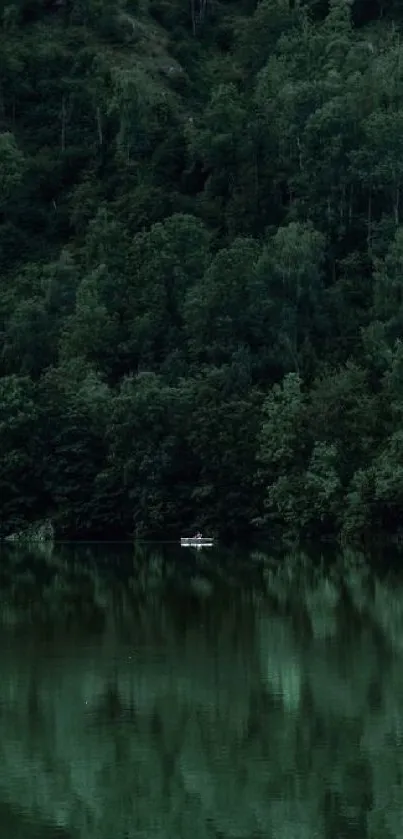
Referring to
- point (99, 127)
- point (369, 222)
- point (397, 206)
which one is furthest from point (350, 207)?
point (99, 127)

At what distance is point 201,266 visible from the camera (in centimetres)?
10169

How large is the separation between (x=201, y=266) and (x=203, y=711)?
68.9 metres

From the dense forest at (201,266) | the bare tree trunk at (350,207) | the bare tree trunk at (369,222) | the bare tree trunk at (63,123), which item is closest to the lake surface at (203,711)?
the dense forest at (201,266)

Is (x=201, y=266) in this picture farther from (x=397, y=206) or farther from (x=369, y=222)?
(x=397, y=206)

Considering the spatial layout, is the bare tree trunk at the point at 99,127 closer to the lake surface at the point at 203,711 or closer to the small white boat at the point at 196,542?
the small white boat at the point at 196,542

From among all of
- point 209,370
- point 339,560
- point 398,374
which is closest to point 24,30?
point 209,370

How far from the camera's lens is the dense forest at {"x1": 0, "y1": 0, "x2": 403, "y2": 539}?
8625cm

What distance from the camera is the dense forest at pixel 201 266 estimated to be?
283ft

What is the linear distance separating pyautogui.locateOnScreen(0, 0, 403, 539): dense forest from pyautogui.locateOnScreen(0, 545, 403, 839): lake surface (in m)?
27.7

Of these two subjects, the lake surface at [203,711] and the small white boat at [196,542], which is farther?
the small white boat at [196,542]

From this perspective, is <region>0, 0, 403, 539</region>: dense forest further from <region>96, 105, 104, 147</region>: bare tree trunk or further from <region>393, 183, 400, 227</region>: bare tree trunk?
<region>393, 183, 400, 227</region>: bare tree trunk

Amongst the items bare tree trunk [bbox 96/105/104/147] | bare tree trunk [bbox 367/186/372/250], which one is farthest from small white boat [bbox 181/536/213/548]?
bare tree trunk [bbox 96/105/104/147]

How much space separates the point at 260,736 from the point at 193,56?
10919 centimetres

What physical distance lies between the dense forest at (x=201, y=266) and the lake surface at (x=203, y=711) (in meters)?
27.7
